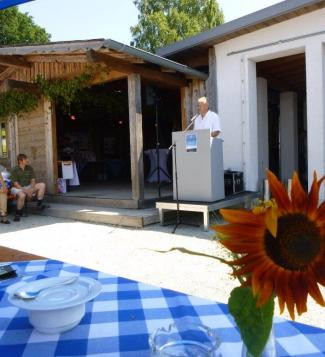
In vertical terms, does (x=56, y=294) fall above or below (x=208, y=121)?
below

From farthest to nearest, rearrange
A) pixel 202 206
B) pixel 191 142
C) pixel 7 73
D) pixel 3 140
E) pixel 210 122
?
pixel 3 140
pixel 7 73
pixel 210 122
pixel 191 142
pixel 202 206

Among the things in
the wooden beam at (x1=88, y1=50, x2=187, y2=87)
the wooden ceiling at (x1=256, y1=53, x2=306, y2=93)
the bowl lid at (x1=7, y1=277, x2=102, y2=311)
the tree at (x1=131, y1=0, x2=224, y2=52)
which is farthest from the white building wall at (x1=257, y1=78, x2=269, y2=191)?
the tree at (x1=131, y1=0, x2=224, y2=52)

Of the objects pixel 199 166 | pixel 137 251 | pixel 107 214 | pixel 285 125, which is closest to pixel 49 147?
pixel 107 214

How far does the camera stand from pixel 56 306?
101cm

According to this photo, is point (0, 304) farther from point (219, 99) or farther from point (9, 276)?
point (219, 99)

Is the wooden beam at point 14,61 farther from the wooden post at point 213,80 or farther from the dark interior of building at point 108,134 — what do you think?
the wooden post at point 213,80

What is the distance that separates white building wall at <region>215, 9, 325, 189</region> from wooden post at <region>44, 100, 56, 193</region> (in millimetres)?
3851

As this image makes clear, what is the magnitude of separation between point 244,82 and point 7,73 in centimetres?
583

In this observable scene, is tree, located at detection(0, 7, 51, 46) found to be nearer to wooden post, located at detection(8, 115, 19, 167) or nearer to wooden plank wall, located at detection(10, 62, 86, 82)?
wooden post, located at detection(8, 115, 19, 167)

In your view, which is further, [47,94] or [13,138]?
[13,138]

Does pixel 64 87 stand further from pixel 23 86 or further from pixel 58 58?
pixel 23 86

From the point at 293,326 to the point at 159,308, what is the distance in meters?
0.39

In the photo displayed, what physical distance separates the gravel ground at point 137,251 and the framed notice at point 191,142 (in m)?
1.18

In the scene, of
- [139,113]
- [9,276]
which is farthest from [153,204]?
[9,276]
